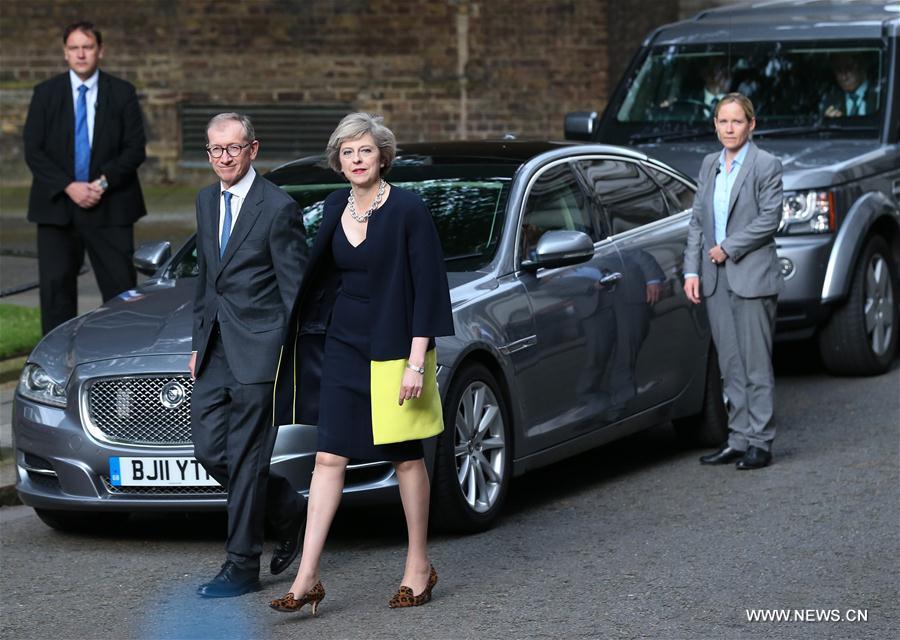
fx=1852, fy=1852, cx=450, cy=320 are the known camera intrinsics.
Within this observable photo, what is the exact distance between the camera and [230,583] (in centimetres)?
670

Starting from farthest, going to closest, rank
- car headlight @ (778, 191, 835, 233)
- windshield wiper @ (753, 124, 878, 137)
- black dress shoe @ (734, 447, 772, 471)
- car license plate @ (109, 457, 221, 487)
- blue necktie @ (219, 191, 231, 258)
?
1. windshield wiper @ (753, 124, 878, 137)
2. car headlight @ (778, 191, 835, 233)
3. black dress shoe @ (734, 447, 772, 471)
4. car license plate @ (109, 457, 221, 487)
5. blue necktie @ (219, 191, 231, 258)

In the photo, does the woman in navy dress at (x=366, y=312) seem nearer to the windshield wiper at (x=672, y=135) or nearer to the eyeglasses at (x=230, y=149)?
the eyeglasses at (x=230, y=149)

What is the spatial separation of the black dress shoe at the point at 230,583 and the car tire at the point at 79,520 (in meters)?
1.27

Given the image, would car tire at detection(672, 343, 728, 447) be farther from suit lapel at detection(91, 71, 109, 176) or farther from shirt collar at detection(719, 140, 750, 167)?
suit lapel at detection(91, 71, 109, 176)

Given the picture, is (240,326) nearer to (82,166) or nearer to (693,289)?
(693,289)

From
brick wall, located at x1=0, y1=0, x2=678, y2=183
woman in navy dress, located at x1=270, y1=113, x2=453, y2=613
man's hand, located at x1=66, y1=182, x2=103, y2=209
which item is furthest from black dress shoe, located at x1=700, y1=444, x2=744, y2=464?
brick wall, located at x1=0, y1=0, x2=678, y2=183

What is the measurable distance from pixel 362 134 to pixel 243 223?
25.9 inches

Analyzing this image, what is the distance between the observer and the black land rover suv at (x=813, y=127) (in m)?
11.2

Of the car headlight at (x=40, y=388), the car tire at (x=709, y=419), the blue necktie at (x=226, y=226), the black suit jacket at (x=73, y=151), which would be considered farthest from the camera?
the black suit jacket at (x=73, y=151)

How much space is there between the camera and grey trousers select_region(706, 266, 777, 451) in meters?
9.05

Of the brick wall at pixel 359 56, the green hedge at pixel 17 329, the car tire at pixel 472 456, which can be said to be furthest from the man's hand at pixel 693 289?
the brick wall at pixel 359 56

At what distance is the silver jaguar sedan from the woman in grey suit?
22 centimetres

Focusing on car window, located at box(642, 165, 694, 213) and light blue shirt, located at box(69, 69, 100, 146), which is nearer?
car window, located at box(642, 165, 694, 213)

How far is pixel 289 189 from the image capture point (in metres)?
8.72
